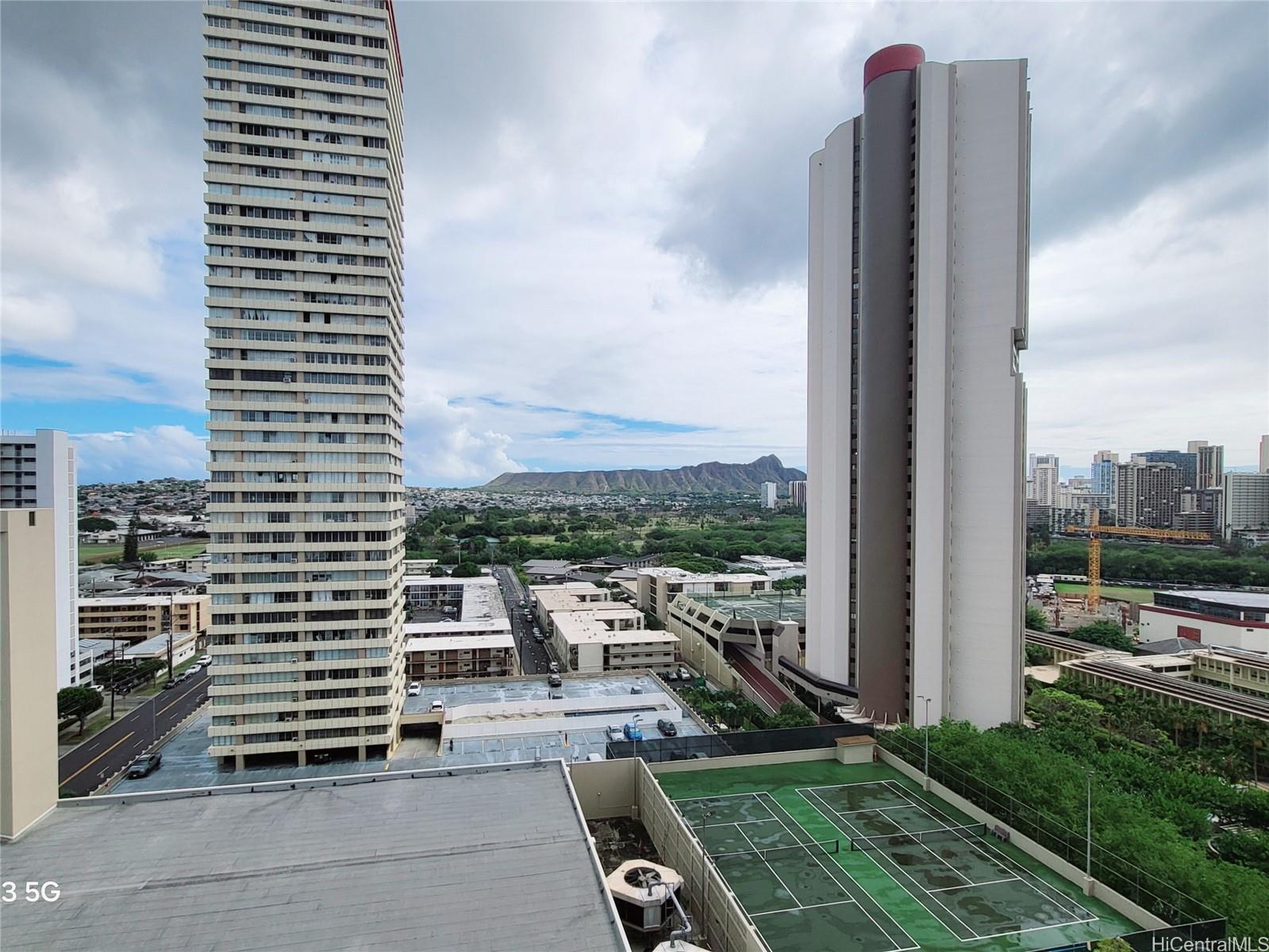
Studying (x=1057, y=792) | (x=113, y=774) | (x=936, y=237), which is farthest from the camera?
(x=936, y=237)

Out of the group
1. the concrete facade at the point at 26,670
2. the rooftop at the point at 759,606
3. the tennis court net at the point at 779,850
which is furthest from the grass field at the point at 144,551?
the tennis court net at the point at 779,850

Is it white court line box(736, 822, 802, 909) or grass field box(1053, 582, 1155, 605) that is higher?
white court line box(736, 822, 802, 909)

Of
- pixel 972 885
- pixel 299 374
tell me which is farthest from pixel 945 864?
pixel 299 374

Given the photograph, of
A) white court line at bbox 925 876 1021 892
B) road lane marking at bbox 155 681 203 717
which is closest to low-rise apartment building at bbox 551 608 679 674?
road lane marking at bbox 155 681 203 717

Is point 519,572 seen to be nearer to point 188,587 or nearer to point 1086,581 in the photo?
point 188,587

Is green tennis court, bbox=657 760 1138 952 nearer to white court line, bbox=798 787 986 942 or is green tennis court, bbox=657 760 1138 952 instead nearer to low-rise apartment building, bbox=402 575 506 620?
white court line, bbox=798 787 986 942

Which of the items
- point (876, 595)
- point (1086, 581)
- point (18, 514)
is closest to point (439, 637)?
point (876, 595)

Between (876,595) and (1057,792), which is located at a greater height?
(876,595)
